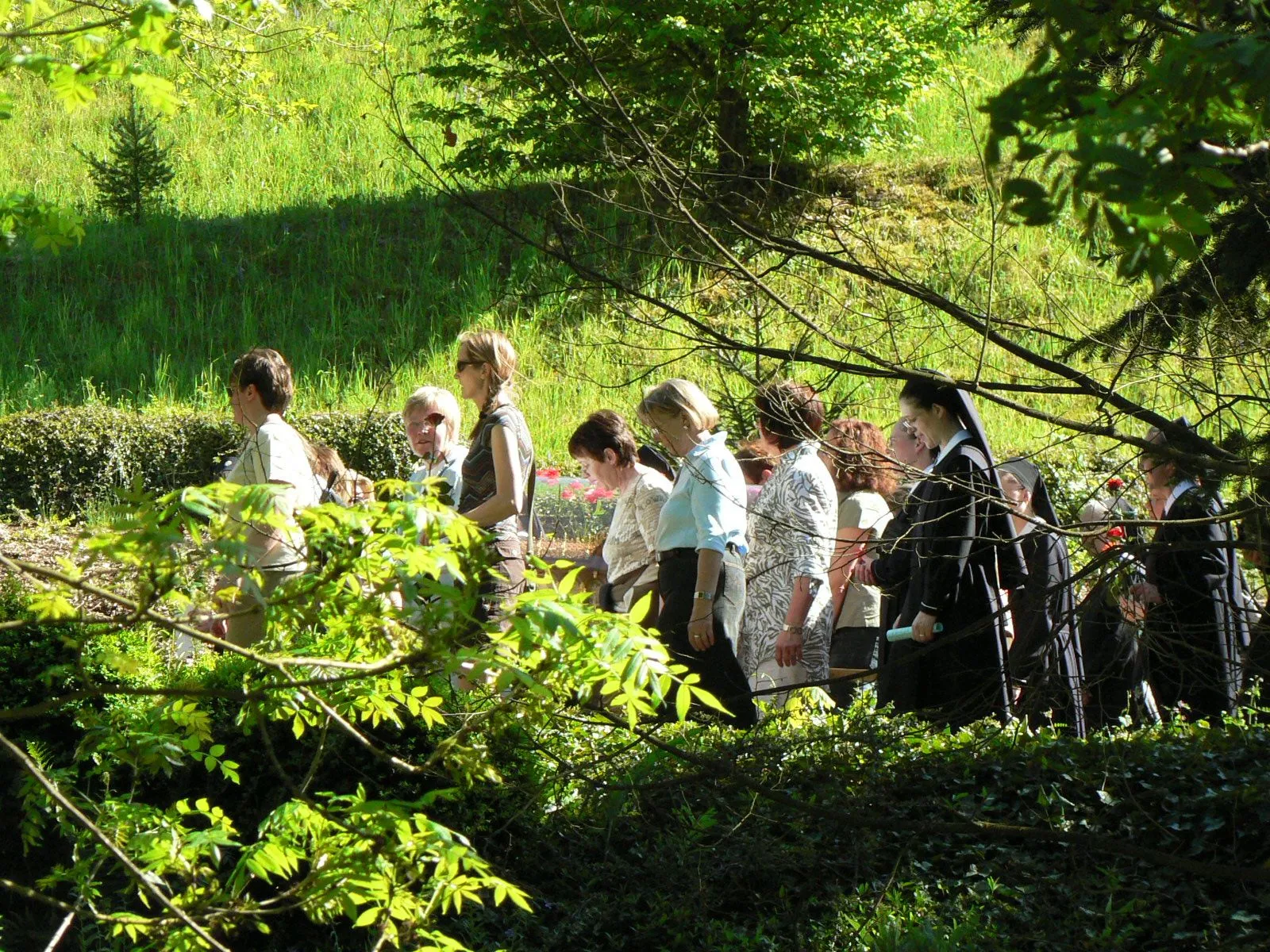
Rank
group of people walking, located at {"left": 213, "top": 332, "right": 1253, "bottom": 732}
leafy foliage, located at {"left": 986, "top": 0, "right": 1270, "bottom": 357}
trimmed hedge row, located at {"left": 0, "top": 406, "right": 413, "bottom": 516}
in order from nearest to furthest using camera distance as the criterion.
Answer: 1. leafy foliage, located at {"left": 986, "top": 0, "right": 1270, "bottom": 357}
2. group of people walking, located at {"left": 213, "top": 332, "right": 1253, "bottom": 732}
3. trimmed hedge row, located at {"left": 0, "top": 406, "right": 413, "bottom": 516}

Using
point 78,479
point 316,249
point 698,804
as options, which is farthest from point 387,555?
point 316,249

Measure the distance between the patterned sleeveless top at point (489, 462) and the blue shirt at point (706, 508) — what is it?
0.61 metres

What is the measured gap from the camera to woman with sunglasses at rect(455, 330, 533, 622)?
512 cm

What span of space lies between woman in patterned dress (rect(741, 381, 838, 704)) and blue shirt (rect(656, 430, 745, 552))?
146 millimetres

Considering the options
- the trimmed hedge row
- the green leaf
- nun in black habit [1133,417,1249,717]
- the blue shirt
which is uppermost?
the trimmed hedge row

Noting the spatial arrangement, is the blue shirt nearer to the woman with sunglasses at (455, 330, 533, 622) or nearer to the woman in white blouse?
the woman in white blouse

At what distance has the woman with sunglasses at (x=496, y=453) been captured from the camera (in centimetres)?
512

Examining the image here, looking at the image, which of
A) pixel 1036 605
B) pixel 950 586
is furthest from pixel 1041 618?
pixel 1036 605

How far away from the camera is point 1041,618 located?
161 inches

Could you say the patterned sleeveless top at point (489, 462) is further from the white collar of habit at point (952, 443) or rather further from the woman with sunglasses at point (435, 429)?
the white collar of habit at point (952, 443)

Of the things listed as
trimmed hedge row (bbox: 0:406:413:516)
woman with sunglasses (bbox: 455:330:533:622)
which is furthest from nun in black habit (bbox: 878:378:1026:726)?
trimmed hedge row (bbox: 0:406:413:516)

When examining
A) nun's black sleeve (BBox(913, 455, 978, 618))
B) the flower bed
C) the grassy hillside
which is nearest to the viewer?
nun's black sleeve (BBox(913, 455, 978, 618))

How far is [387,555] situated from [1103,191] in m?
1.28

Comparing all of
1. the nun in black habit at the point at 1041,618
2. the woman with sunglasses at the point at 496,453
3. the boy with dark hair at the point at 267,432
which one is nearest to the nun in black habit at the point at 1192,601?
the nun in black habit at the point at 1041,618
